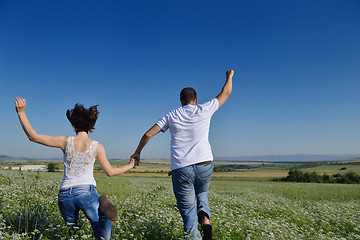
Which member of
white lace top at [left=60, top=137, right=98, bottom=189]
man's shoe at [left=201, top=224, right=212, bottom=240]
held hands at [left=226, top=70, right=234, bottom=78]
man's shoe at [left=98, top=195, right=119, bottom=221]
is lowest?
man's shoe at [left=201, top=224, right=212, bottom=240]

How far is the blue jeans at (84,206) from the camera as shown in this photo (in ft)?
10.3

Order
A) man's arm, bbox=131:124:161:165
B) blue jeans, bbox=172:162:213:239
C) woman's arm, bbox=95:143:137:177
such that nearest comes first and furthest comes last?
woman's arm, bbox=95:143:137:177 → blue jeans, bbox=172:162:213:239 → man's arm, bbox=131:124:161:165

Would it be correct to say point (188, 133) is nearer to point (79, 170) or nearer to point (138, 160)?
point (138, 160)

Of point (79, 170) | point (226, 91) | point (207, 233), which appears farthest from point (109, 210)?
point (226, 91)

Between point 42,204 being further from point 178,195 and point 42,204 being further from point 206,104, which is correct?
point 206,104

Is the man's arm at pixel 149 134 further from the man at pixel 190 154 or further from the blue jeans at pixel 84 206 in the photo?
the blue jeans at pixel 84 206

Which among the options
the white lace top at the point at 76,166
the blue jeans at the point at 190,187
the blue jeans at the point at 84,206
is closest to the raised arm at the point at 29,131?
the white lace top at the point at 76,166

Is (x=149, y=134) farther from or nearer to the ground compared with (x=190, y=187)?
farther from the ground

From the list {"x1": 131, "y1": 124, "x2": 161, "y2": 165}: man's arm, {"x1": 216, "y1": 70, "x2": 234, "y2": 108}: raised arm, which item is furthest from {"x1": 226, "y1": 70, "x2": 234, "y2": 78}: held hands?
{"x1": 131, "y1": 124, "x2": 161, "y2": 165}: man's arm

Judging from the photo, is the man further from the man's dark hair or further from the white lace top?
the white lace top

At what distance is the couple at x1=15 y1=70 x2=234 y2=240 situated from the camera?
3.18 m

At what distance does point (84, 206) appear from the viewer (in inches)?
126

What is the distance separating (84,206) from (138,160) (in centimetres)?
115

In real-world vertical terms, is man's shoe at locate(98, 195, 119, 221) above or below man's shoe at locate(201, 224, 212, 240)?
above
